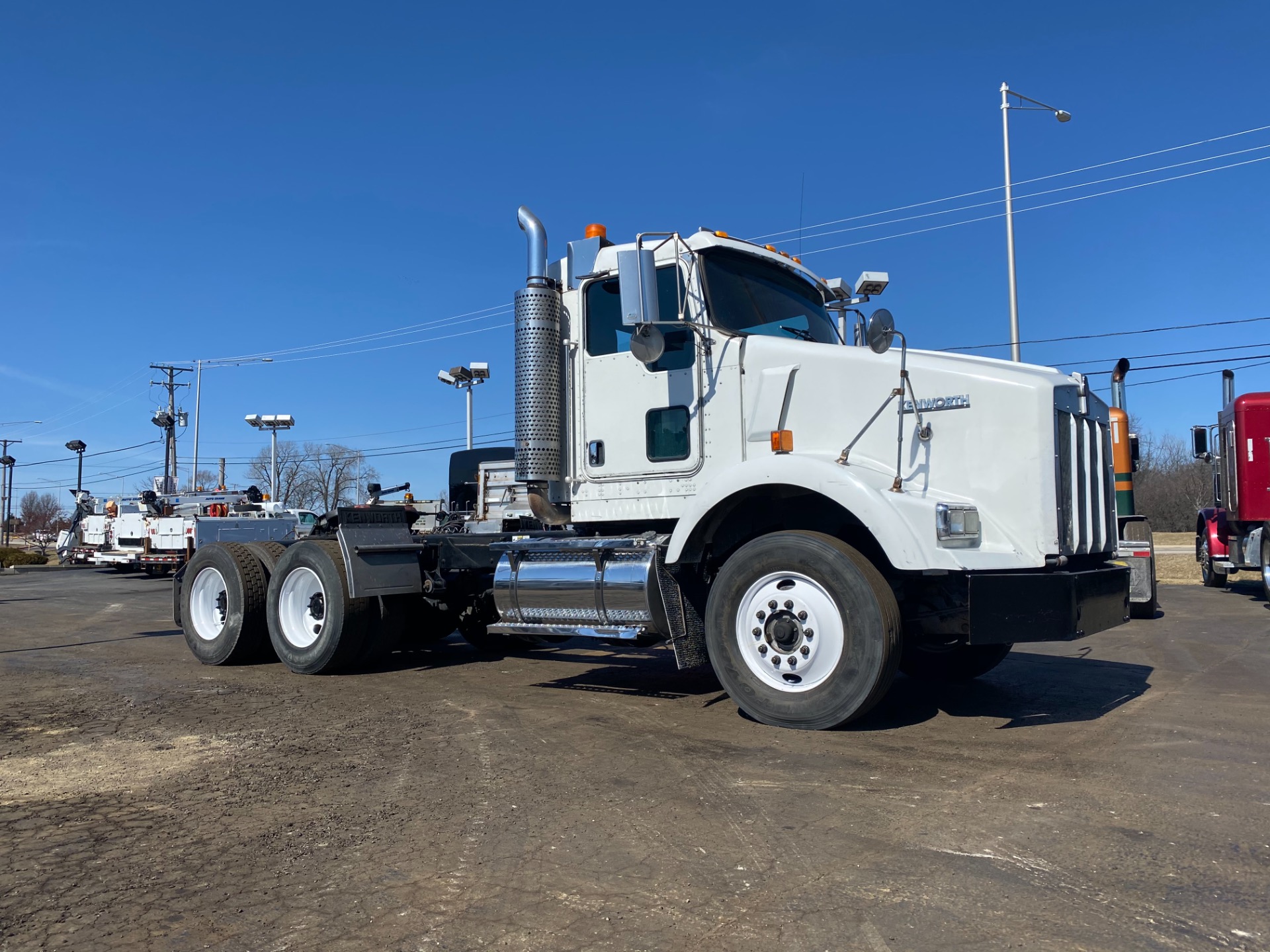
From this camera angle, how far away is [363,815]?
4086 mm

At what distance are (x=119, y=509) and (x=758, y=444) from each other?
99.2 ft

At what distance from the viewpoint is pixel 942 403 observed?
568cm

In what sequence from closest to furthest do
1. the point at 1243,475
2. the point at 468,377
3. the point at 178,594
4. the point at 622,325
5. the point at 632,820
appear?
1. the point at 632,820
2. the point at 622,325
3. the point at 178,594
4. the point at 1243,475
5. the point at 468,377

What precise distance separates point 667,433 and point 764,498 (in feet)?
2.91

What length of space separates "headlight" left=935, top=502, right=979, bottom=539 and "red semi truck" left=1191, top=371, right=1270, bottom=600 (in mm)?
10883

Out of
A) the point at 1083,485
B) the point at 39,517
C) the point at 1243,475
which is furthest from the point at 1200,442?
the point at 39,517

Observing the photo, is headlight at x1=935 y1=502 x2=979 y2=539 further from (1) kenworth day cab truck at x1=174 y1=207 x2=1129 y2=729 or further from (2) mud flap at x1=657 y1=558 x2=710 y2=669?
(2) mud flap at x1=657 y1=558 x2=710 y2=669

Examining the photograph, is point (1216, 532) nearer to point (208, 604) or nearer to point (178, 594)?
point (208, 604)

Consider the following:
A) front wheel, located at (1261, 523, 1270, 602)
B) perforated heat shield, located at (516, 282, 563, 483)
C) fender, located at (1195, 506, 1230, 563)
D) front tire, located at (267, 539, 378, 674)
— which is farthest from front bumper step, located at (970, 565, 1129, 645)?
fender, located at (1195, 506, 1230, 563)

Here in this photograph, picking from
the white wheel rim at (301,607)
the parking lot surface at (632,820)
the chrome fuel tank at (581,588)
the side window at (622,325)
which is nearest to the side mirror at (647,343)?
the side window at (622,325)

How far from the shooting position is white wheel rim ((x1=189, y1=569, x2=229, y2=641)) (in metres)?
9.28

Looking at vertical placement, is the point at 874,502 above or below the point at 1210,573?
above

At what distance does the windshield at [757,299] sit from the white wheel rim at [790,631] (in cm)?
186

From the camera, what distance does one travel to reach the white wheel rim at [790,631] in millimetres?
5508
